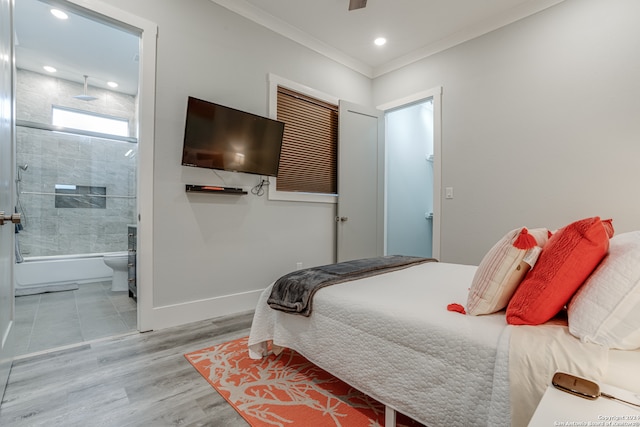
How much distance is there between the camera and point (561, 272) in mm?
1044

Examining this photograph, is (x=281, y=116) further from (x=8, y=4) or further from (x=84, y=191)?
(x=84, y=191)

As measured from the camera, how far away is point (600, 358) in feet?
2.80

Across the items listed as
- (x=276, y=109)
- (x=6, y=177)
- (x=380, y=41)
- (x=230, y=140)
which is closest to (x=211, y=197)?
(x=230, y=140)

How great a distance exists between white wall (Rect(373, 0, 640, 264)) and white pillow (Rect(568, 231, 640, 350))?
201 centimetres

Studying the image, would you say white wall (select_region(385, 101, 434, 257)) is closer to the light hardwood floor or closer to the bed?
the bed

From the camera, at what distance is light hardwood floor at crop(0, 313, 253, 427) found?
1.41 m

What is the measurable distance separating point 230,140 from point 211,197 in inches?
21.4

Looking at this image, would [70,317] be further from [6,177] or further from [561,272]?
[561,272]

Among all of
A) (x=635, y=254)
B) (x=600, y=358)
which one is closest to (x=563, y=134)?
(x=635, y=254)

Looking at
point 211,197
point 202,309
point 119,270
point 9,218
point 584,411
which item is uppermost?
point 211,197

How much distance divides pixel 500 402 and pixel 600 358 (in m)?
0.30

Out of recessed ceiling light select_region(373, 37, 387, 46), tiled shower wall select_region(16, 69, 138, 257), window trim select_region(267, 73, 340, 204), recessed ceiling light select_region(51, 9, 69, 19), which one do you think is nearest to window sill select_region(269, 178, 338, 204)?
window trim select_region(267, 73, 340, 204)

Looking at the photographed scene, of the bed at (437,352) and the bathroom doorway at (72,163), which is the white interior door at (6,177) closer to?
the bathroom doorway at (72,163)

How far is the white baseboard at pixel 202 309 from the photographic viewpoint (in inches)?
98.4
